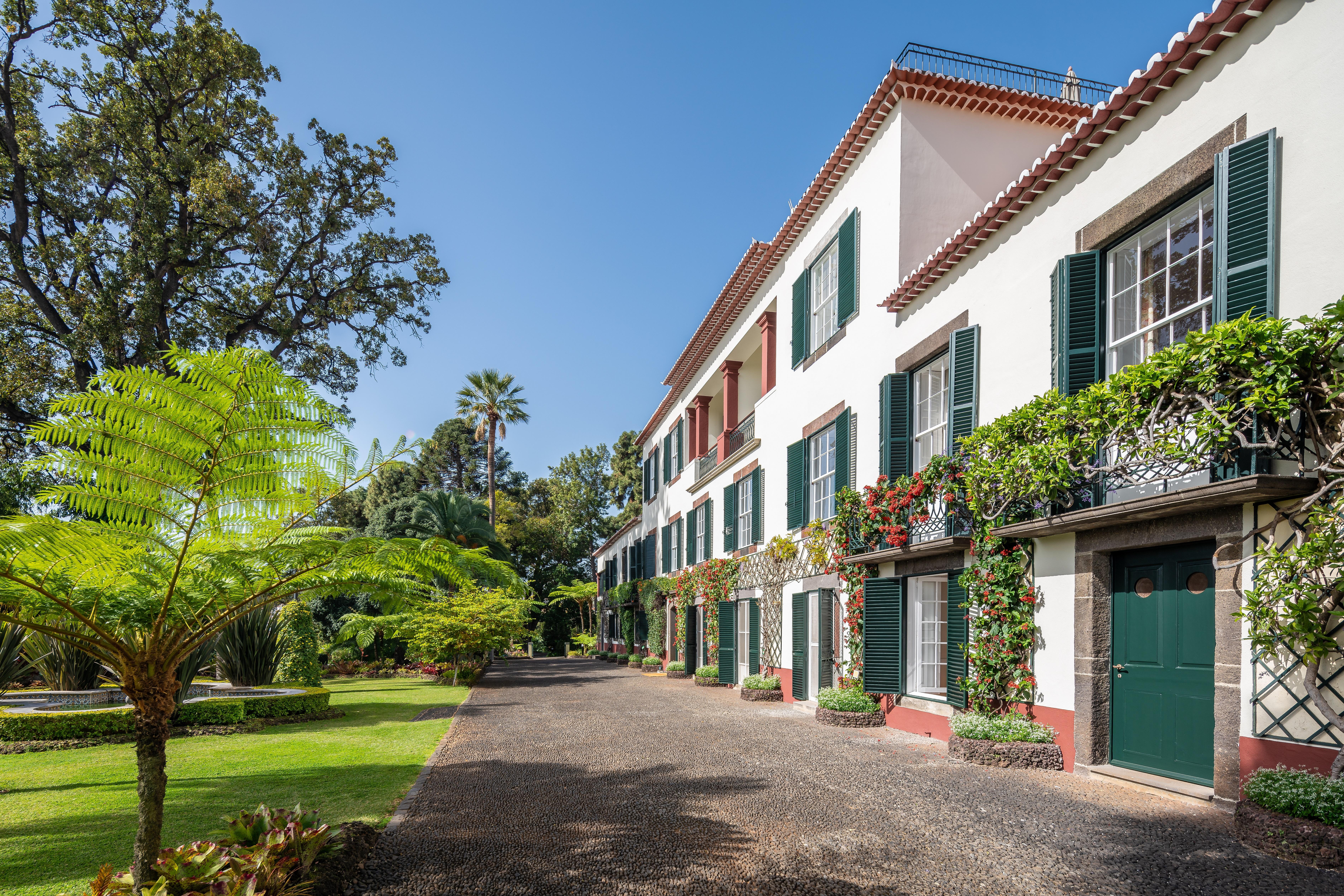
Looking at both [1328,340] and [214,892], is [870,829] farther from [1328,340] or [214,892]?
[1328,340]

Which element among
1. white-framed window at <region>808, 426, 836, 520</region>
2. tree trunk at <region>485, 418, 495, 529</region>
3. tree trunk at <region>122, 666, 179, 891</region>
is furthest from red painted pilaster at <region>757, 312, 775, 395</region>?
tree trunk at <region>485, 418, 495, 529</region>

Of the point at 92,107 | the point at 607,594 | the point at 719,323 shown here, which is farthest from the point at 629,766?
Answer: the point at 607,594

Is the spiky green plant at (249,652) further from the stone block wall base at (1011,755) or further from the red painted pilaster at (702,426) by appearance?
the red painted pilaster at (702,426)

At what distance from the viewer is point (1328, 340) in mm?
5047

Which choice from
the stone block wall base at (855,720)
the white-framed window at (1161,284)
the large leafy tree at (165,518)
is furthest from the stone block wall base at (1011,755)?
the large leafy tree at (165,518)

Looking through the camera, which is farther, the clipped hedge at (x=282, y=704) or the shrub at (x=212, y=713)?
the clipped hedge at (x=282, y=704)

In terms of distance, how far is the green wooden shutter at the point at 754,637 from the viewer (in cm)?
1686

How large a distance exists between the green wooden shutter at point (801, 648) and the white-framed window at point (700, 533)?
7836 millimetres

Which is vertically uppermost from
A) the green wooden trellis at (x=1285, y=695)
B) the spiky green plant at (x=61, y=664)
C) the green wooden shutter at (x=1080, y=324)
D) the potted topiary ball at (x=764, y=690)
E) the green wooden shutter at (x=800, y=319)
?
the green wooden shutter at (x=800, y=319)

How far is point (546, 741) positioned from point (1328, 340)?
8885 millimetres

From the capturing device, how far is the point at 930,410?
10969 millimetres

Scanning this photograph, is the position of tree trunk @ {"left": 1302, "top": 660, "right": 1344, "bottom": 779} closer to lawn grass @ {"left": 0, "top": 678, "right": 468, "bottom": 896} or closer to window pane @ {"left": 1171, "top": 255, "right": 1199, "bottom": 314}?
window pane @ {"left": 1171, "top": 255, "right": 1199, "bottom": 314}

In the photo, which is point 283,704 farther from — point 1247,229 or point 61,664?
point 1247,229

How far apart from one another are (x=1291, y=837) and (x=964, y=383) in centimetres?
574
